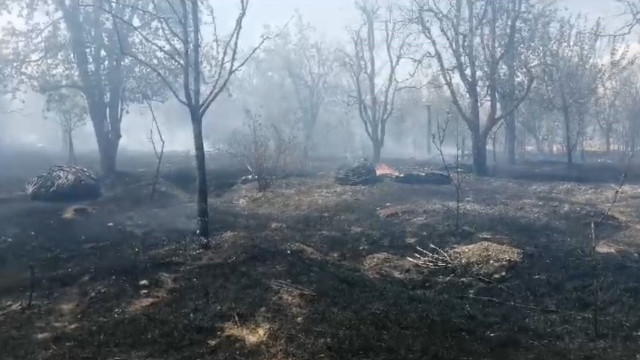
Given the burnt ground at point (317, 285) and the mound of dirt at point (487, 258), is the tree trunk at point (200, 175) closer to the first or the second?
the burnt ground at point (317, 285)

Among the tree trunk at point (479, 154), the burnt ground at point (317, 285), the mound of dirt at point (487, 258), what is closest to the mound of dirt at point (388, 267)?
the burnt ground at point (317, 285)

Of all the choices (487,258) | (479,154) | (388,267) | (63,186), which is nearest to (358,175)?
(479,154)

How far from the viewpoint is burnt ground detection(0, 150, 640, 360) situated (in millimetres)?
6277

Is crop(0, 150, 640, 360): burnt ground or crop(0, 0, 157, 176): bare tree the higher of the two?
crop(0, 0, 157, 176): bare tree

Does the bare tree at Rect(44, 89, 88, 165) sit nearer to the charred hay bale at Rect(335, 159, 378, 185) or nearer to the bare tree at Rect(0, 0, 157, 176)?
the bare tree at Rect(0, 0, 157, 176)

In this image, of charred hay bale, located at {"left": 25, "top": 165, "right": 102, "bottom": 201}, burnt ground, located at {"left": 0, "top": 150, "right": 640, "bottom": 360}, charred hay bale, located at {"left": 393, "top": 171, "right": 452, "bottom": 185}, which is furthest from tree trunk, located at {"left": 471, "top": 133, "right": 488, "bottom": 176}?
charred hay bale, located at {"left": 25, "top": 165, "right": 102, "bottom": 201}

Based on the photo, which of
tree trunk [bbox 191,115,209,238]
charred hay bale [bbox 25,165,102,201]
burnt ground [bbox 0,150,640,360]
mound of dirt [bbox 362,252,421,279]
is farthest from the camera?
charred hay bale [bbox 25,165,102,201]

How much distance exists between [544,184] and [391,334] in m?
16.1

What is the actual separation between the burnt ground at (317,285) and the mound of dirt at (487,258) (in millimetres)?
197

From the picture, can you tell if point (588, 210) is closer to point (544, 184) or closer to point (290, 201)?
point (544, 184)

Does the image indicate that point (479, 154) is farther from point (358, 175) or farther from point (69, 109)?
point (69, 109)

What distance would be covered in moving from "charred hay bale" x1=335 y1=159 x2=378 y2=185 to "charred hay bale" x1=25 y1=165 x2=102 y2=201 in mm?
9168

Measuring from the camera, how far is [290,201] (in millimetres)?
16891

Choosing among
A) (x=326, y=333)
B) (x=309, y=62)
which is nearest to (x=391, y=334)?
(x=326, y=333)
